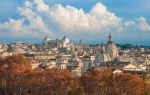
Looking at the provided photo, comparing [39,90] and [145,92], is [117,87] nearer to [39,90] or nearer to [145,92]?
[145,92]

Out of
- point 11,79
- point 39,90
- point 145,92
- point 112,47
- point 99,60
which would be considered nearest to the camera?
point 145,92

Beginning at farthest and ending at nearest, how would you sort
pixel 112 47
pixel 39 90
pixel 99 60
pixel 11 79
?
pixel 112 47 < pixel 99 60 < pixel 11 79 < pixel 39 90

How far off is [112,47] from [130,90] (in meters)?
100

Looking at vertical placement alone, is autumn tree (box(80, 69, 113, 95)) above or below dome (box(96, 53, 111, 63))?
below

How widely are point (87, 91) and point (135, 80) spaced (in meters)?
4.99

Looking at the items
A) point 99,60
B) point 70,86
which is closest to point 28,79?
point 70,86

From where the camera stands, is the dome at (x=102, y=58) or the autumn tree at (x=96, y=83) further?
the dome at (x=102, y=58)

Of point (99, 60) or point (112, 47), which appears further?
point (112, 47)

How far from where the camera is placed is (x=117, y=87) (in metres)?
60.9

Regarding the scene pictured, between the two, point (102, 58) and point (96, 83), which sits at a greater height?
point (102, 58)

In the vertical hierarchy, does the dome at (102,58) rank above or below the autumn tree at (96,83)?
above

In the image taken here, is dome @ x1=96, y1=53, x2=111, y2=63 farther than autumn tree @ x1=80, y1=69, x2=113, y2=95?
Yes

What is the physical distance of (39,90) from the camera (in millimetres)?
63781

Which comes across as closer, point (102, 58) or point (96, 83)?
point (96, 83)
